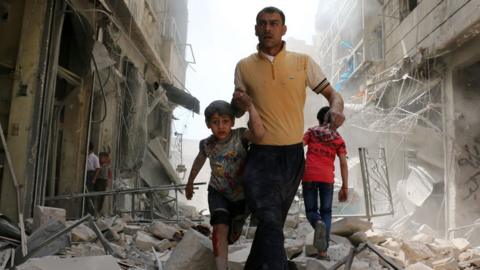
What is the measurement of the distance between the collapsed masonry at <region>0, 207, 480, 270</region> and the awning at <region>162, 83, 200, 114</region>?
23.9 ft

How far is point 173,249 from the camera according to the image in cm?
421

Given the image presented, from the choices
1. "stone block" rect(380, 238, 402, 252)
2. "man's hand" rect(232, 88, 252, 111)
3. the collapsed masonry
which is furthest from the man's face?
"stone block" rect(380, 238, 402, 252)

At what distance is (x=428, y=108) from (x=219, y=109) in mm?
8508

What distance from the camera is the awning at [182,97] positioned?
13.7 metres

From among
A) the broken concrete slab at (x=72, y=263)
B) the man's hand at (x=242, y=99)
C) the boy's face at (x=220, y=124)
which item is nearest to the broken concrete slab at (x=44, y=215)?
the broken concrete slab at (x=72, y=263)

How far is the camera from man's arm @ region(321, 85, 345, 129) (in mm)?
2508

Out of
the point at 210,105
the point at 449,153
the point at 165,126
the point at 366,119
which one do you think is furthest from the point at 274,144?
the point at 165,126

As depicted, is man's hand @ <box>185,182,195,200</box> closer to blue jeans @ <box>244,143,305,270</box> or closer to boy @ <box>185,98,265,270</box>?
boy @ <box>185,98,265,270</box>

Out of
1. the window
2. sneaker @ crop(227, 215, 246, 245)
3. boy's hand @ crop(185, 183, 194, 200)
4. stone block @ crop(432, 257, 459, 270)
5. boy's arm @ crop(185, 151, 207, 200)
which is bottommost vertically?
stone block @ crop(432, 257, 459, 270)

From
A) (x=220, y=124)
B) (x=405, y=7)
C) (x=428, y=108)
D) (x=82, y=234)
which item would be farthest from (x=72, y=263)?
(x=405, y=7)

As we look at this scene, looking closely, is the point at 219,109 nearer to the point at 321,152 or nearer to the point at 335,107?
the point at 335,107

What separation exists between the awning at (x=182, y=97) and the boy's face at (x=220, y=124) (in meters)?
11.0

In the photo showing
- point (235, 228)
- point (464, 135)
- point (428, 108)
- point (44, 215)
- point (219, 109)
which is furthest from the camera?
point (428, 108)

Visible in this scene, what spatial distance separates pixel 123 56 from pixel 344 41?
1490 centimetres
